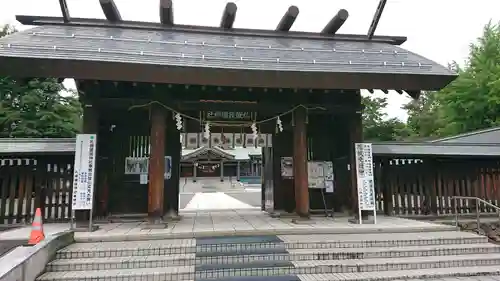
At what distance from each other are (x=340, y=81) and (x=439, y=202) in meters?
5.39

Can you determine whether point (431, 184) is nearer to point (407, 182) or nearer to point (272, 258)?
point (407, 182)

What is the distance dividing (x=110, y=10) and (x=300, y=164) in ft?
19.8

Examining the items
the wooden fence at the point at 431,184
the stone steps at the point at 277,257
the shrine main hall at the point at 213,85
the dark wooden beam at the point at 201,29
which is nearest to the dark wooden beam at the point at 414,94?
the shrine main hall at the point at 213,85

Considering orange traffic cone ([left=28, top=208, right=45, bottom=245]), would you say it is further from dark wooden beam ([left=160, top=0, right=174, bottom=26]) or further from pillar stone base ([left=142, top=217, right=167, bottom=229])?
dark wooden beam ([left=160, top=0, right=174, bottom=26])

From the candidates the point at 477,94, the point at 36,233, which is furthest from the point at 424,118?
the point at 36,233

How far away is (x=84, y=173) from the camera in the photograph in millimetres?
6906

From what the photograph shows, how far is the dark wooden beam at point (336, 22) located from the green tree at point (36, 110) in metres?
15.3

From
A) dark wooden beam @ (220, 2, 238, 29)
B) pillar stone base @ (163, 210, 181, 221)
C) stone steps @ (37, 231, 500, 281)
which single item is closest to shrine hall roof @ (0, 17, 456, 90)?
dark wooden beam @ (220, 2, 238, 29)

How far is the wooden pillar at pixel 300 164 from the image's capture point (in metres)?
7.68

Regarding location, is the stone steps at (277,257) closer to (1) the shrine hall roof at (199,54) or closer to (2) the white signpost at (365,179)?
(2) the white signpost at (365,179)

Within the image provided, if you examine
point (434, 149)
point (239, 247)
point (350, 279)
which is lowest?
point (350, 279)

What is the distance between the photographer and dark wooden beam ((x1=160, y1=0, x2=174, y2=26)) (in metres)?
7.92

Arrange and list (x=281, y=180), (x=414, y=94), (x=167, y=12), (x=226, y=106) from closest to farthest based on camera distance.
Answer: (x=226, y=106)
(x=414, y=94)
(x=167, y=12)
(x=281, y=180)

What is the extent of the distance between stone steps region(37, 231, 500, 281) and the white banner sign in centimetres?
142
